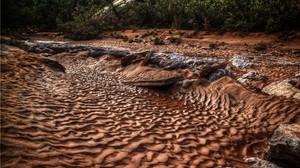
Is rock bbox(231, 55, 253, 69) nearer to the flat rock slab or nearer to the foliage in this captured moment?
the flat rock slab

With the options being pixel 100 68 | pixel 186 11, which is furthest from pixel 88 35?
pixel 100 68

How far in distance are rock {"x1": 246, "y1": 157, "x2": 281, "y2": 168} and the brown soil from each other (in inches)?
4.5

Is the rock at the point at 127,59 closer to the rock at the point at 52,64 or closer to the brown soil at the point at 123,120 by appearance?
the brown soil at the point at 123,120

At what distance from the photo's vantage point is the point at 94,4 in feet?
132

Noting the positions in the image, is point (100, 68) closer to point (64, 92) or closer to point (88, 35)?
point (64, 92)

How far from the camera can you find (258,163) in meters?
4.46

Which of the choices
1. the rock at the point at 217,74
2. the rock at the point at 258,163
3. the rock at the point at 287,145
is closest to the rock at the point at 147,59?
the rock at the point at 217,74

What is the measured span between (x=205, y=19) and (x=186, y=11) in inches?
117

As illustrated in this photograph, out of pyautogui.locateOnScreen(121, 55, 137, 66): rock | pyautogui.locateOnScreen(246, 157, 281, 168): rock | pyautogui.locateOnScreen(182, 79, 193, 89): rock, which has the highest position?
pyautogui.locateOnScreen(121, 55, 137, 66): rock

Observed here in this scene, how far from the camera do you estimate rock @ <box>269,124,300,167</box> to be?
4047 mm

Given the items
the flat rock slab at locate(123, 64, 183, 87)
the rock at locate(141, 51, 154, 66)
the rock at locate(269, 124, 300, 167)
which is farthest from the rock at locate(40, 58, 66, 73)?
the rock at locate(269, 124, 300, 167)

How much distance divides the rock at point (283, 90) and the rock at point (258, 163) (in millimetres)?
3368

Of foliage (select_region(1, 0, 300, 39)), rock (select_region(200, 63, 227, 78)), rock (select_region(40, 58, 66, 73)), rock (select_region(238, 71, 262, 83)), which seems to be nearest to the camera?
rock (select_region(200, 63, 227, 78))

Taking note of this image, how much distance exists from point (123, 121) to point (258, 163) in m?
2.76
